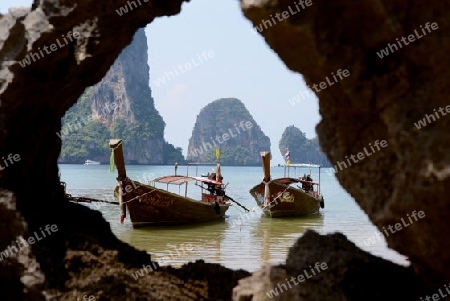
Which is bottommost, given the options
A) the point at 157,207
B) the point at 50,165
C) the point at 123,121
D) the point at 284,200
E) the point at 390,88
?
the point at 284,200

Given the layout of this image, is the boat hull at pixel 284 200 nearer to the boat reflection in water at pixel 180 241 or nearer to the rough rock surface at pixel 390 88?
the boat reflection in water at pixel 180 241

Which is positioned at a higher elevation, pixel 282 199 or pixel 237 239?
pixel 282 199

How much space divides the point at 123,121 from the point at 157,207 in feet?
261

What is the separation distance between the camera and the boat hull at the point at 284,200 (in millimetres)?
17672

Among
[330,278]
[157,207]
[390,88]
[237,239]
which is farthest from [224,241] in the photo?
[390,88]

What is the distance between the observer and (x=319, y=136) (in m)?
3.67

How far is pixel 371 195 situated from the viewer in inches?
130

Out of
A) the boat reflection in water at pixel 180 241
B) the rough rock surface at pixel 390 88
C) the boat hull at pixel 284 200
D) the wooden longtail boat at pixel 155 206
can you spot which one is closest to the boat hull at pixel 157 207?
the wooden longtail boat at pixel 155 206

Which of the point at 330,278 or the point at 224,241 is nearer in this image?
the point at 330,278

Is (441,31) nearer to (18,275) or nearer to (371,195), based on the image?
(371,195)

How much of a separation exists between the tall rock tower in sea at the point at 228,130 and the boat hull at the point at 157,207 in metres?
91.2

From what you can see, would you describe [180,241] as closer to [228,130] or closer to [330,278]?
Result: [330,278]

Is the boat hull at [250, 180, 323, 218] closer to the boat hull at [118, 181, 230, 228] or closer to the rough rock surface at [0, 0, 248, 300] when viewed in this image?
the boat hull at [118, 181, 230, 228]

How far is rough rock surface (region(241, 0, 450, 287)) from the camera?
2.89 meters
